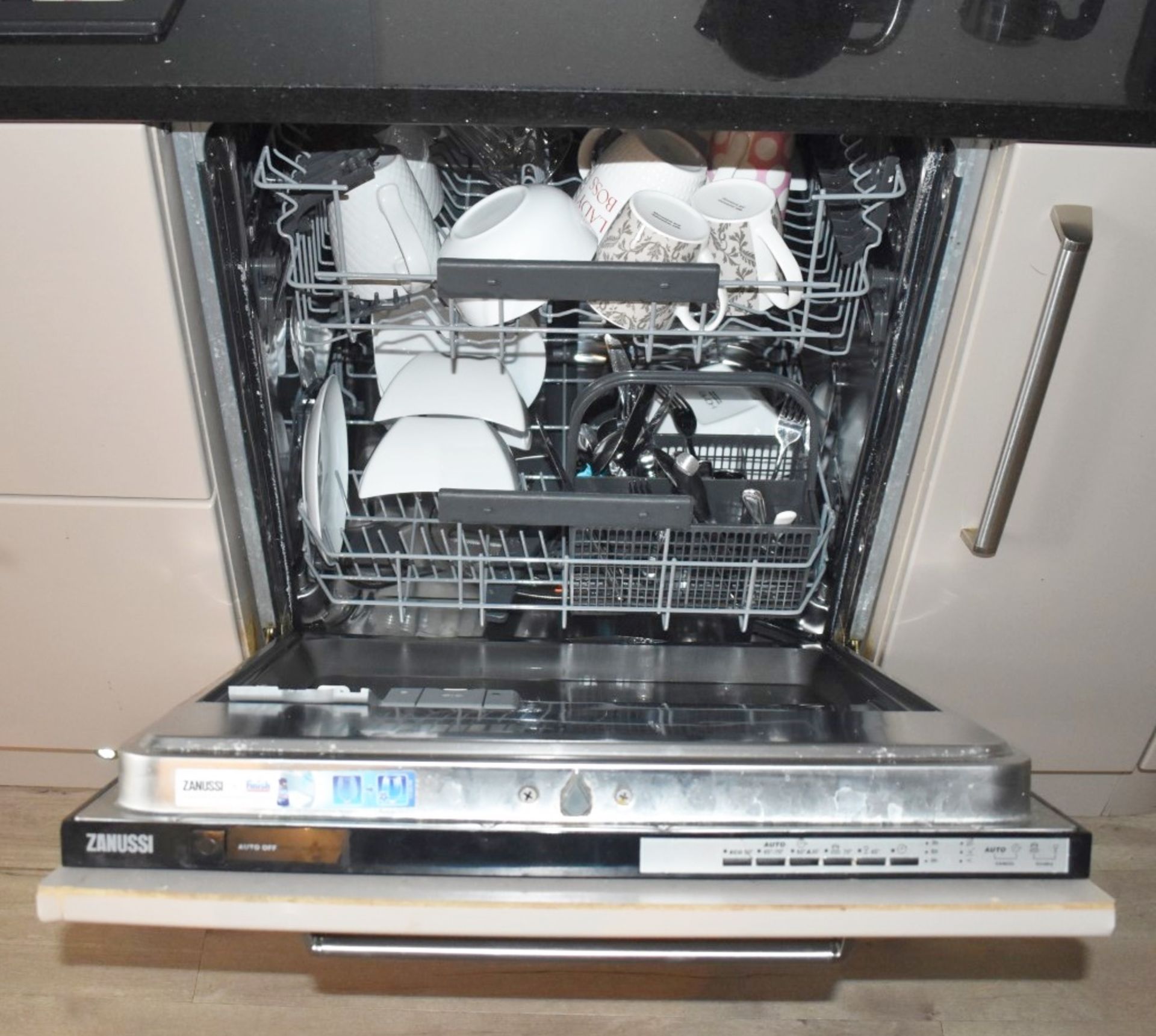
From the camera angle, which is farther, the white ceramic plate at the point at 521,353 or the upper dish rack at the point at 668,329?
the white ceramic plate at the point at 521,353

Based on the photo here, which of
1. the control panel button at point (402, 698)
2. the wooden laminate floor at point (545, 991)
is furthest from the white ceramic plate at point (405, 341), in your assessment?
the wooden laminate floor at point (545, 991)

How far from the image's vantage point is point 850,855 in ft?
2.26

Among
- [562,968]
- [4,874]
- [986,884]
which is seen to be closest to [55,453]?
[4,874]

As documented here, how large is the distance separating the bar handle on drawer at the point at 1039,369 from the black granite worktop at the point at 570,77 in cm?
7

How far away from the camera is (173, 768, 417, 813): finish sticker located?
691 millimetres

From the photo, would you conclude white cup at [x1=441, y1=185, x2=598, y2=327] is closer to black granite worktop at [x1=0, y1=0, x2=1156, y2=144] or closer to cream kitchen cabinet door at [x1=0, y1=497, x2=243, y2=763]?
black granite worktop at [x1=0, y1=0, x2=1156, y2=144]

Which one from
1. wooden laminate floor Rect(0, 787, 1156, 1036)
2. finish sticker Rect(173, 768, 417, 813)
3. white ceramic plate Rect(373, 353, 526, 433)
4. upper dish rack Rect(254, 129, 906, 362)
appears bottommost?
wooden laminate floor Rect(0, 787, 1156, 1036)

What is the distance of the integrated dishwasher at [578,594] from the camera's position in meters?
0.69

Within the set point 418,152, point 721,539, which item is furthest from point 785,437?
point 418,152

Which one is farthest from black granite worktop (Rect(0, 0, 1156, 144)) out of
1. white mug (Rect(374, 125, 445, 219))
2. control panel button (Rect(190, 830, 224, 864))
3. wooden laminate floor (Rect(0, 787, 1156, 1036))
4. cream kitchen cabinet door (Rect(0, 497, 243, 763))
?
wooden laminate floor (Rect(0, 787, 1156, 1036))

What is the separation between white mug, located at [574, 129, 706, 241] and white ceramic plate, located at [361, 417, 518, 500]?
221 millimetres

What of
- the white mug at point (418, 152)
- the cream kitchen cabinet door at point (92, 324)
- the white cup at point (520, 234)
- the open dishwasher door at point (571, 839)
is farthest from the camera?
the white mug at point (418, 152)

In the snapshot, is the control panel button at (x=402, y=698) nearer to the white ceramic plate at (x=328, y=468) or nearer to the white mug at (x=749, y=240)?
the white ceramic plate at (x=328, y=468)

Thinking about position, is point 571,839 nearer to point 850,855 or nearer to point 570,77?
point 850,855
